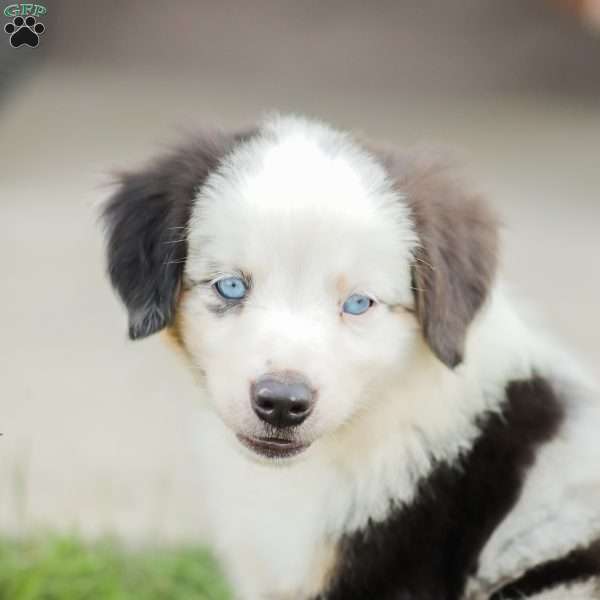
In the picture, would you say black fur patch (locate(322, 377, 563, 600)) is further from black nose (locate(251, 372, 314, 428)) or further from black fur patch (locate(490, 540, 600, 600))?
black nose (locate(251, 372, 314, 428))

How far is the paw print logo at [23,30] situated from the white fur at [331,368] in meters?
0.89

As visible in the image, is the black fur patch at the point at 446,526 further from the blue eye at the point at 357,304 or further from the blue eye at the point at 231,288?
the blue eye at the point at 231,288

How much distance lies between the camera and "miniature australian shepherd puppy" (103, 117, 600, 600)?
249 cm

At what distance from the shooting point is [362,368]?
255 cm

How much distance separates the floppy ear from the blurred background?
181cm

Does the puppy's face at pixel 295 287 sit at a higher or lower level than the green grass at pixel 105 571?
higher

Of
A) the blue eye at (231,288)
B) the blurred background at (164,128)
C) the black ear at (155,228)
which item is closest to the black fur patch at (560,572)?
the blue eye at (231,288)

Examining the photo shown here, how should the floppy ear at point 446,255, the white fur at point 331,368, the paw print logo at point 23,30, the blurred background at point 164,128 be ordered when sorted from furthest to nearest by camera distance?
the blurred background at point 164,128
the paw print logo at point 23,30
the floppy ear at point 446,255
the white fur at point 331,368

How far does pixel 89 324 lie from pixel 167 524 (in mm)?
1533

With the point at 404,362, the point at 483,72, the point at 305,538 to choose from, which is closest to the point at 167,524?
the point at 305,538

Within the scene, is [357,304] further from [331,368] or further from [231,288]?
[231,288]

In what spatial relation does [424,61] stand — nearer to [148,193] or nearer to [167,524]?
[167,524]

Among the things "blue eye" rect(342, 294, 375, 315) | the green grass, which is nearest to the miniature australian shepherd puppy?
"blue eye" rect(342, 294, 375, 315)

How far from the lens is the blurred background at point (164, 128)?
14.4 feet
